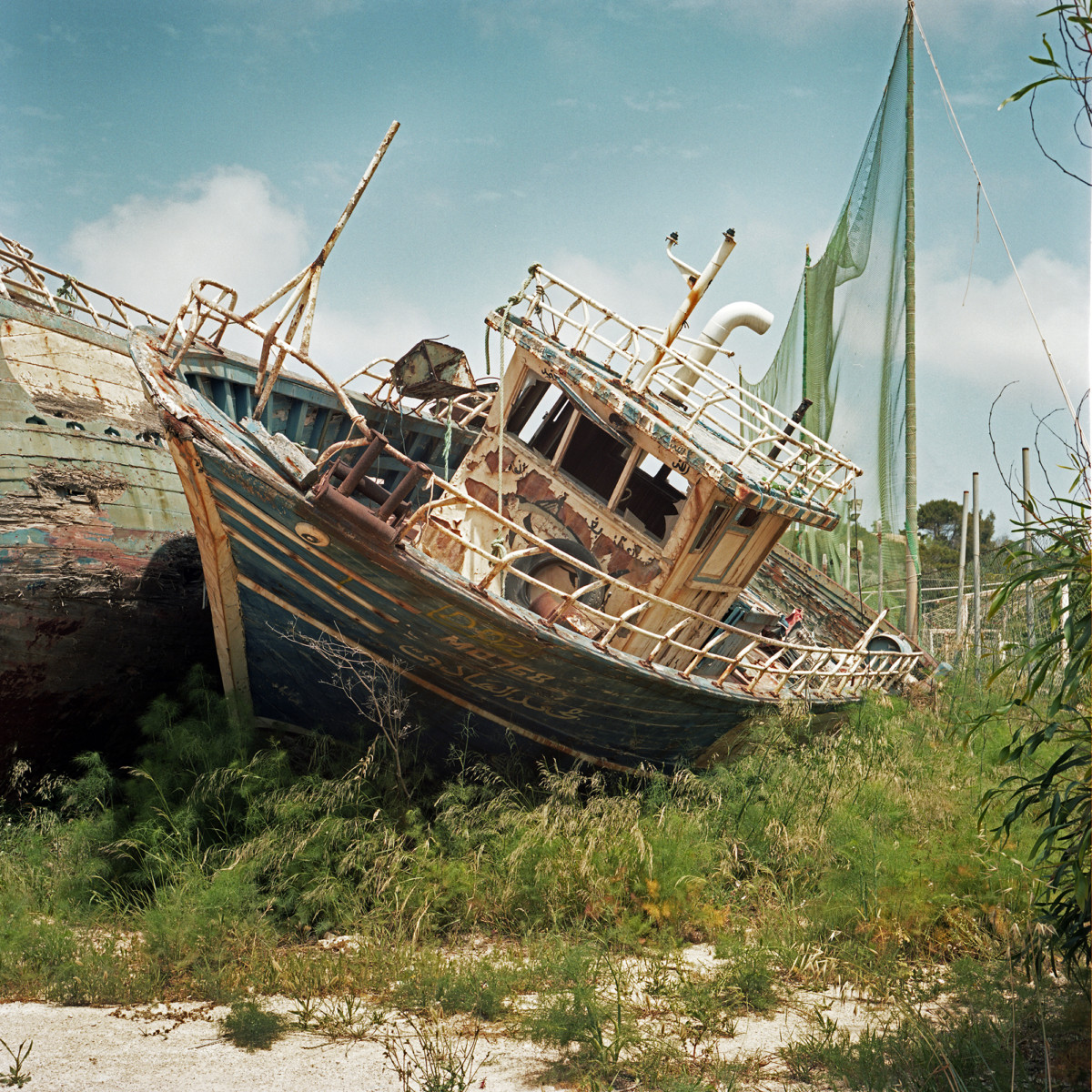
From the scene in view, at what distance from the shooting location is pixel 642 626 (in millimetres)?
9031

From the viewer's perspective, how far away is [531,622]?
263 inches

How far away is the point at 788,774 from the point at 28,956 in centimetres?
580

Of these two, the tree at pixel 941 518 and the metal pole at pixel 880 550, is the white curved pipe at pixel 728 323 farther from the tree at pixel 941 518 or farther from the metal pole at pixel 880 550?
the tree at pixel 941 518

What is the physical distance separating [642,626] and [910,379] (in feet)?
19.4

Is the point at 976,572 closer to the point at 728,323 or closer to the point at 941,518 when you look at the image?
the point at 728,323

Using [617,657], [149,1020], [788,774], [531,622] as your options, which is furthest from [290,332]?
[788,774]

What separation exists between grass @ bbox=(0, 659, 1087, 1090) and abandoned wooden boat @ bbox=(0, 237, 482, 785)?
2.07 feet

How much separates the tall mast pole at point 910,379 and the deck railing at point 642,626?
2.83 ft

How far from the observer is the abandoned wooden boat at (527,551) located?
21.1 ft

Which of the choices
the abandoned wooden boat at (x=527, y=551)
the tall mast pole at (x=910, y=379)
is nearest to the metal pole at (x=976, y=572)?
the tall mast pole at (x=910, y=379)

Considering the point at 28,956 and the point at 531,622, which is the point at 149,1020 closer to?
the point at 28,956

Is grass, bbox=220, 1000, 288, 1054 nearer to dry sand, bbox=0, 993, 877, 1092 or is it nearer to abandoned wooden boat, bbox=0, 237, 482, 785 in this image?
dry sand, bbox=0, 993, 877, 1092

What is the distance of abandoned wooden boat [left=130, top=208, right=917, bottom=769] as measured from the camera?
6.42 m

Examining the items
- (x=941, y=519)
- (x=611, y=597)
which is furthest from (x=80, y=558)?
(x=941, y=519)
